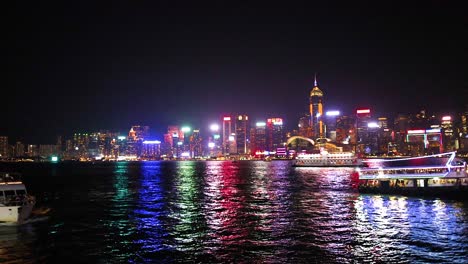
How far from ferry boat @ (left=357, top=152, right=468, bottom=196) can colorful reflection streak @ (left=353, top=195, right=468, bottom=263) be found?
8389 mm

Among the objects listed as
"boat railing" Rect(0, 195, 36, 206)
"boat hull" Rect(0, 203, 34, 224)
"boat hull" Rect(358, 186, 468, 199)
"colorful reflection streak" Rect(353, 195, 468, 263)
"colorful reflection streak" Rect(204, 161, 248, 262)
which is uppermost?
"boat railing" Rect(0, 195, 36, 206)

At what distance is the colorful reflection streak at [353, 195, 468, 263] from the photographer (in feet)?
94.9

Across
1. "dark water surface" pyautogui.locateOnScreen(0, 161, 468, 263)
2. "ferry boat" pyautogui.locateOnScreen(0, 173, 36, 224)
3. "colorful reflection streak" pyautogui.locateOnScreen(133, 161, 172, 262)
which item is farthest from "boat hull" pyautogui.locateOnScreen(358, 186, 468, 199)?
"ferry boat" pyautogui.locateOnScreen(0, 173, 36, 224)

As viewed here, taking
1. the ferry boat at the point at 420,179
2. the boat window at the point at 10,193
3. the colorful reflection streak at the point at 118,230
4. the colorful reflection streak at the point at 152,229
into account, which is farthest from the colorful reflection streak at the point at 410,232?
the boat window at the point at 10,193

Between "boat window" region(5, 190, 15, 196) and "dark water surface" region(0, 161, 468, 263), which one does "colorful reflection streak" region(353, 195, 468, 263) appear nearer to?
"dark water surface" region(0, 161, 468, 263)

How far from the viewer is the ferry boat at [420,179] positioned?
63.1 m

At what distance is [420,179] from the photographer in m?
66.7

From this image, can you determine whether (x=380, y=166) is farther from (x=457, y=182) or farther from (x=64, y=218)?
(x=64, y=218)

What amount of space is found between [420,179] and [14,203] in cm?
5808

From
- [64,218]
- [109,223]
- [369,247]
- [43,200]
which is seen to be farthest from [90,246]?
[43,200]

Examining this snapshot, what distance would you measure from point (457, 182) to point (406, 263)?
42.8 meters

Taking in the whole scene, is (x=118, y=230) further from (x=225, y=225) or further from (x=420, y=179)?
(x=420, y=179)

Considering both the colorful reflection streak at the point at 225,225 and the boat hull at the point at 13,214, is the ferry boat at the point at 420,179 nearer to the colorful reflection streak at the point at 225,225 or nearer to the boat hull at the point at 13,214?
the colorful reflection streak at the point at 225,225

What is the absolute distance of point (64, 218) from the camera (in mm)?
46719
